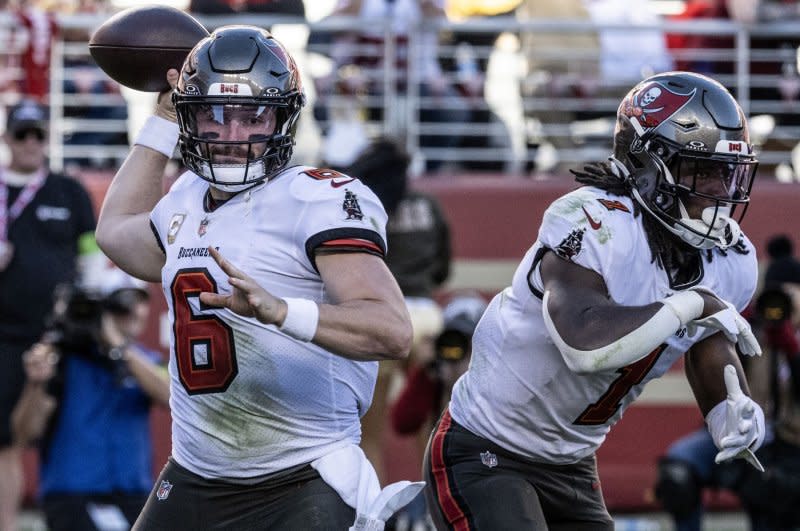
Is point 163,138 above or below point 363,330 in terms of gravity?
above

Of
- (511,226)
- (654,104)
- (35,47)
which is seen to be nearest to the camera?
(654,104)

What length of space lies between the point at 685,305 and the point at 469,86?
18.3 ft

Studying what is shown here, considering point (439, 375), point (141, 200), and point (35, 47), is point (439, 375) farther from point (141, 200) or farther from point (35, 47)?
point (35, 47)

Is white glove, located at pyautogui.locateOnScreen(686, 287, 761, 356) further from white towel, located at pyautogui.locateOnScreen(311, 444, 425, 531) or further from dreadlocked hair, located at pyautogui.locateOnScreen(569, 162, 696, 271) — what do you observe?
white towel, located at pyautogui.locateOnScreen(311, 444, 425, 531)

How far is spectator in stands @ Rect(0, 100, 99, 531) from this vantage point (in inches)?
295

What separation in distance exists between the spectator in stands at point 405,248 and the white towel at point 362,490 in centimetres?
349

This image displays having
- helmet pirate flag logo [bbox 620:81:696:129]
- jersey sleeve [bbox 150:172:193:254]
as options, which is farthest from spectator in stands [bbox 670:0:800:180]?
jersey sleeve [bbox 150:172:193:254]

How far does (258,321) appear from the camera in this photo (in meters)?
3.53

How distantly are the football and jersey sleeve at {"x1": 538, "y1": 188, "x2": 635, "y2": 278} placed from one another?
118 centimetres

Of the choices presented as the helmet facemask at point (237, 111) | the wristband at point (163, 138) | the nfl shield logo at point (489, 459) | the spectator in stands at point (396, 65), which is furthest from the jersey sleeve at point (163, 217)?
the spectator in stands at point (396, 65)

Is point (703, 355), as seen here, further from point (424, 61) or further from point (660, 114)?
point (424, 61)

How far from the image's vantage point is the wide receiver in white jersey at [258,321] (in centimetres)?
360

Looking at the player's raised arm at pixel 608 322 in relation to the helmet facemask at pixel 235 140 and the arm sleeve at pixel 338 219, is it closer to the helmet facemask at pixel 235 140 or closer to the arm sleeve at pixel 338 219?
the arm sleeve at pixel 338 219

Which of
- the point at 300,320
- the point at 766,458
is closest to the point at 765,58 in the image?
the point at 766,458
